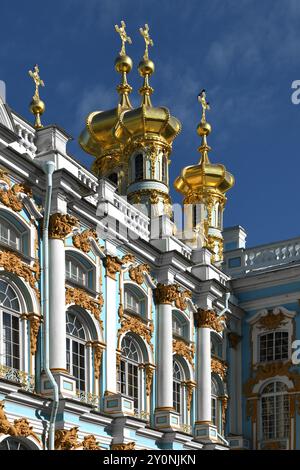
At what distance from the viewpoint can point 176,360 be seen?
20844 millimetres

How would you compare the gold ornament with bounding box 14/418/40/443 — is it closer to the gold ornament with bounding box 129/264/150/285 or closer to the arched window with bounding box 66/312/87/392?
the arched window with bounding box 66/312/87/392

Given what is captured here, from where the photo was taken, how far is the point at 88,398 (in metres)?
17.4

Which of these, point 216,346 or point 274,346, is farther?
point 274,346

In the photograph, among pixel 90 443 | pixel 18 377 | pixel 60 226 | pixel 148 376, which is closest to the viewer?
pixel 18 377

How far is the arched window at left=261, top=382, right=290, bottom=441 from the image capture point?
2244 cm

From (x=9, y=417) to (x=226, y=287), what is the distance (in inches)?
345

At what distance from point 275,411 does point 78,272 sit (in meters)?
7.07

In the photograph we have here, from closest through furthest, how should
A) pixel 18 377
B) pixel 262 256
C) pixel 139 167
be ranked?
pixel 18 377 → pixel 262 256 → pixel 139 167

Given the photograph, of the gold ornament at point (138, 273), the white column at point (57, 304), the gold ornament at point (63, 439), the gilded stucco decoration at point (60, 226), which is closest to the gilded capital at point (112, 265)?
the gold ornament at point (138, 273)

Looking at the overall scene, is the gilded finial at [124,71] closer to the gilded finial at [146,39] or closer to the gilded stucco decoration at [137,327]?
the gilded finial at [146,39]

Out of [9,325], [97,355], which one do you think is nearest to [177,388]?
[97,355]

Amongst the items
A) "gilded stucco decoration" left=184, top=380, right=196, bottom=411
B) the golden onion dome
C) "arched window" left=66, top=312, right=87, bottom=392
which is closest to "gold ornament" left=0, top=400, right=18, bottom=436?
"arched window" left=66, top=312, right=87, bottom=392

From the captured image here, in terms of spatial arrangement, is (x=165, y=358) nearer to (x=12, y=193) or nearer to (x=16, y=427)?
(x=16, y=427)
